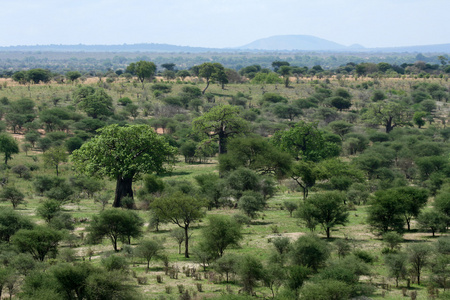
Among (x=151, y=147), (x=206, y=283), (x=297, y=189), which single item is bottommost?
(x=297, y=189)

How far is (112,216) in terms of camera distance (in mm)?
27766

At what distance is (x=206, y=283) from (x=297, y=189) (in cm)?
3077

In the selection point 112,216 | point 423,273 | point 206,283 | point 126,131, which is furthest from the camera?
point 126,131

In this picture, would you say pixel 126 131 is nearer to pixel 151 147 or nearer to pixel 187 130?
pixel 151 147

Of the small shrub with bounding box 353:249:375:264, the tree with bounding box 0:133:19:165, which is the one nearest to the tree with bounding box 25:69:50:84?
the tree with bounding box 0:133:19:165

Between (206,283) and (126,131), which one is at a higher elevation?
(126,131)

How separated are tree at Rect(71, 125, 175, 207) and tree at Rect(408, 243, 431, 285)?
2280 centimetres

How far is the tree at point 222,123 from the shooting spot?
57031 mm

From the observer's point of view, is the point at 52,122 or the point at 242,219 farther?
the point at 52,122

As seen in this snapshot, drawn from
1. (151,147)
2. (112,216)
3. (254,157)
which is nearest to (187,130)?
(254,157)

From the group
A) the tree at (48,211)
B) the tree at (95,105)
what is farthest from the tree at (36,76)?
the tree at (48,211)

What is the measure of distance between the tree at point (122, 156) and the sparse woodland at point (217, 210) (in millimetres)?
130

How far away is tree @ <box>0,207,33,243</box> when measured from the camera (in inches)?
1089

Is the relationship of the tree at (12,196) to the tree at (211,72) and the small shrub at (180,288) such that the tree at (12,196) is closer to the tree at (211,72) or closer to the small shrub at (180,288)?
the small shrub at (180,288)
